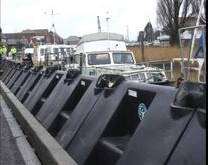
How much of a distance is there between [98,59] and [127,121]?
16473 mm

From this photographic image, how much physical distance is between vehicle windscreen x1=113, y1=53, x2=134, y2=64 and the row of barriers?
12.4 m

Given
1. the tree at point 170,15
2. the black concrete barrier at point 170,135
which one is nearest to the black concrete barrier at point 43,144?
the black concrete barrier at point 170,135

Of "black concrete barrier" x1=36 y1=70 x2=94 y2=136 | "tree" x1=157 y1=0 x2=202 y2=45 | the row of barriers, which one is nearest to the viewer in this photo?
the row of barriers

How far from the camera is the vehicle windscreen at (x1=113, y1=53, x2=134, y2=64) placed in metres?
22.9

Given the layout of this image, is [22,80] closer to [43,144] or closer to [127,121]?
[43,144]

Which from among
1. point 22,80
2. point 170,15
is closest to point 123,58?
point 22,80

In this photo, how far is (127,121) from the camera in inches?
261

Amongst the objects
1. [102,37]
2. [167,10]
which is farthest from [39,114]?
[167,10]

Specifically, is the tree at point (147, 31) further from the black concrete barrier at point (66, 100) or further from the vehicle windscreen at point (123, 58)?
the black concrete barrier at point (66, 100)

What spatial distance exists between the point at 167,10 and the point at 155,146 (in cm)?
5621

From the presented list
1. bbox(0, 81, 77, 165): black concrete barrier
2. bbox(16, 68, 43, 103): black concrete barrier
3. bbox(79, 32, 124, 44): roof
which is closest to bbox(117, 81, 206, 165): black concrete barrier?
bbox(0, 81, 77, 165): black concrete barrier

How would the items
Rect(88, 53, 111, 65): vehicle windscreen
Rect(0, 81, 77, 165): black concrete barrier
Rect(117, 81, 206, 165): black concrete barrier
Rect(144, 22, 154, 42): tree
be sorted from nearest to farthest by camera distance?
1. Rect(117, 81, 206, 165): black concrete barrier
2. Rect(0, 81, 77, 165): black concrete barrier
3. Rect(88, 53, 111, 65): vehicle windscreen
4. Rect(144, 22, 154, 42): tree

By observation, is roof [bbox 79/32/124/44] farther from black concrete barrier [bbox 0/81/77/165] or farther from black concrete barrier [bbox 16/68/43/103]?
black concrete barrier [bbox 0/81/77/165]

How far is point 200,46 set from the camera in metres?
5.01
